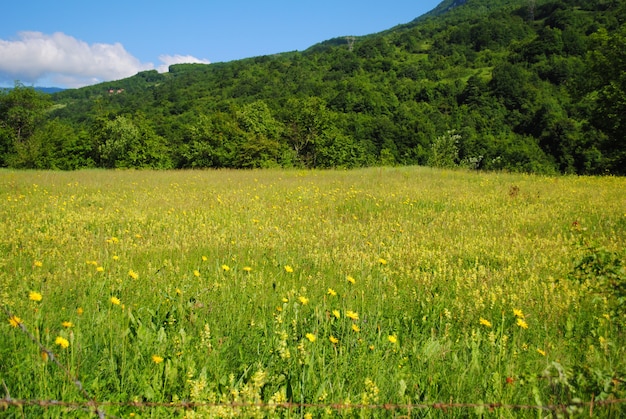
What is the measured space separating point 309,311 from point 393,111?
278 feet

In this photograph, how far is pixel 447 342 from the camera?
9.15 feet

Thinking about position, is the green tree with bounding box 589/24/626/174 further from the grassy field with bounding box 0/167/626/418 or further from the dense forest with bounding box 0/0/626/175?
the grassy field with bounding box 0/167/626/418

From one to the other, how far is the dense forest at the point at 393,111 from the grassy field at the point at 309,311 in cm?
1667

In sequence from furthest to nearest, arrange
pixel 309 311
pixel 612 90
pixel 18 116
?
1. pixel 18 116
2. pixel 612 90
3. pixel 309 311

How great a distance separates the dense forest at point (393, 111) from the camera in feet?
129

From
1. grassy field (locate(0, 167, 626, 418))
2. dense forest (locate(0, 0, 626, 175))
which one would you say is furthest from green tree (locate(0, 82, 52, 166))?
grassy field (locate(0, 167, 626, 418))

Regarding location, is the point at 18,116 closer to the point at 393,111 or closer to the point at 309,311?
the point at 309,311

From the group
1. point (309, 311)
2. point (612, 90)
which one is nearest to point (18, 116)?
point (309, 311)

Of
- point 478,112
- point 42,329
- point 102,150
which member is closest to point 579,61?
point 478,112

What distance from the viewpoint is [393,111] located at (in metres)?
83.1

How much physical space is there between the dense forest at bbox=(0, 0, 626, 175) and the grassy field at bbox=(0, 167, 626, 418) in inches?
656

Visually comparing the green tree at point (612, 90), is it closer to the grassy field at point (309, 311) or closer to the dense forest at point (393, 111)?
the dense forest at point (393, 111)

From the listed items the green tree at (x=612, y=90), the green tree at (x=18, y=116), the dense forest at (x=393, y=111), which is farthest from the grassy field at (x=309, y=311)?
the green tree at (x=18, y=116)

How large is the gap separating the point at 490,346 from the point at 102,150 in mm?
49028
